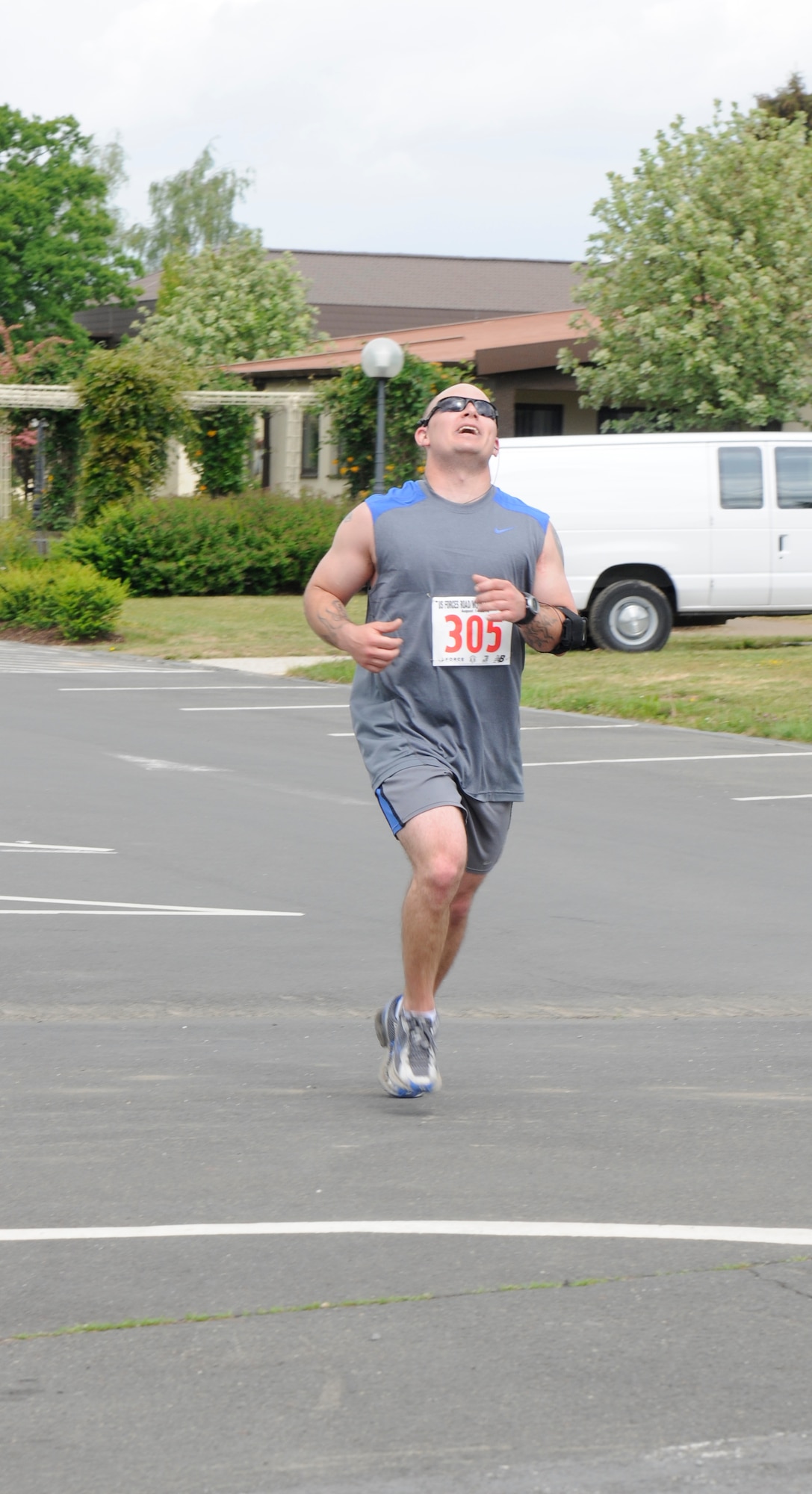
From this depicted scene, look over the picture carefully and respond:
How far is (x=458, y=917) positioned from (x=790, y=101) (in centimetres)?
4061

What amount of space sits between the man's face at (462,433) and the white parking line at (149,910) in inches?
132

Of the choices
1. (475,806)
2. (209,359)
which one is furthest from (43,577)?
(209,359)

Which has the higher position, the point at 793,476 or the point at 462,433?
the point at 793,476

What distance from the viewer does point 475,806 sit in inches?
214

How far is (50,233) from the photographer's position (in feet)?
215

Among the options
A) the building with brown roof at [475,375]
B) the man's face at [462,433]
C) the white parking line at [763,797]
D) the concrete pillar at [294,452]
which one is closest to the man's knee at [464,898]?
the man's face at [462,433]

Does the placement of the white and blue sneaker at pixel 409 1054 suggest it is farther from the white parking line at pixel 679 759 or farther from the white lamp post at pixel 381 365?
the white lamp post at pixel 381 365

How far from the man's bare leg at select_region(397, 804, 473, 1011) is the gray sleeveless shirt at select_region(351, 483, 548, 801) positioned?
0.56ft

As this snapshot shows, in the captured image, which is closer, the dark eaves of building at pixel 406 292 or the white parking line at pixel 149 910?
the white parking line at pixel 149 910

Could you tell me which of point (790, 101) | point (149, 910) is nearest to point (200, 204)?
point (790, 101)

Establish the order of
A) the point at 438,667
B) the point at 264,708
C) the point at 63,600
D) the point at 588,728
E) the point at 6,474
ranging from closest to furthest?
the point at 438,667
the point at 588,728
the point at 264,708
the point at 63,600
the point at 6,474

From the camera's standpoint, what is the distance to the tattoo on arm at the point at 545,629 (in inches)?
208

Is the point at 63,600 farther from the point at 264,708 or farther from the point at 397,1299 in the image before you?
the point at 397,1299

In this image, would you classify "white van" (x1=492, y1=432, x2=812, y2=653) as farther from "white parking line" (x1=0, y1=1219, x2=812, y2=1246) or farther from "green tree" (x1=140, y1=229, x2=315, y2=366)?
"green tree" (x1=140, y1=229, x2=315, y2=366)
